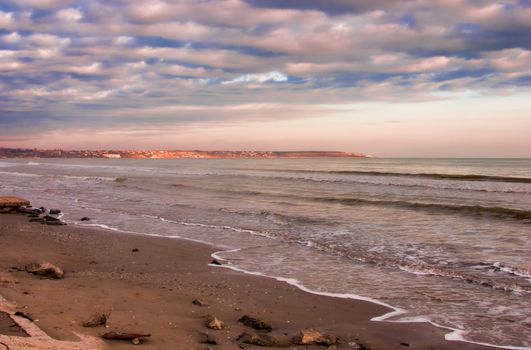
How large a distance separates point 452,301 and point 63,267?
6.70 metres

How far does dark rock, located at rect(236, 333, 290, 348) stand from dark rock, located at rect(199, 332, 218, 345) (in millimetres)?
289

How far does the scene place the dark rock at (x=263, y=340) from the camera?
192 inches

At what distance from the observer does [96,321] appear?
16.1 feet

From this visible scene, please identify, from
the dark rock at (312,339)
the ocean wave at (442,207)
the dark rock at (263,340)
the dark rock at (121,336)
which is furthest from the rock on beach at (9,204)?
the dark rock at (312,339)

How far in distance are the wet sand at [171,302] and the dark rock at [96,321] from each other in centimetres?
7

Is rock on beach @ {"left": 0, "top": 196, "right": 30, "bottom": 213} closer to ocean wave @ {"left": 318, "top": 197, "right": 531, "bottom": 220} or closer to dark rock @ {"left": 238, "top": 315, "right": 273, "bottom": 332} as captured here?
ocean wave @ {"left": 318, "top": 197, "right": 531, "bottom": 220}

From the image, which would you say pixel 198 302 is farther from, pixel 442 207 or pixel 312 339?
pixel 442 207

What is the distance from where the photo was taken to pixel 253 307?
21.6ft

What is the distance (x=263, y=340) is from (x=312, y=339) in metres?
0.54

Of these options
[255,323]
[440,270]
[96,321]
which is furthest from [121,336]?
[440,270]

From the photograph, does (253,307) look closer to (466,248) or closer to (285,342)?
A: (285,342)

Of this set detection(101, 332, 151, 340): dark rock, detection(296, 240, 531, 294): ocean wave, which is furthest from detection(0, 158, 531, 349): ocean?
detection(101, 332, 151, 340): dark rock

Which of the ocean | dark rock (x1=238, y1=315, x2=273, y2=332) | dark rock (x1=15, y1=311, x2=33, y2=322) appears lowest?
the ocean

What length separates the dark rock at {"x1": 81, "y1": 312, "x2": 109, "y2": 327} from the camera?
16.0 ft
